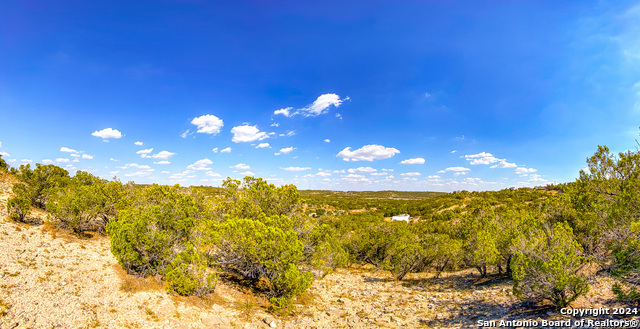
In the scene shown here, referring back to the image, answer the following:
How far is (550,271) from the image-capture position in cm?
902

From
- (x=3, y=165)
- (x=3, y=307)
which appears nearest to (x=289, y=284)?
(x=3, y=307)

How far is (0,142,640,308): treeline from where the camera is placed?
368 inches

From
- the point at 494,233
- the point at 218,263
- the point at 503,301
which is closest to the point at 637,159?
the point at 494,233

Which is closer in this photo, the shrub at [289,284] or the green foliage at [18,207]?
the shrub at [289,284]

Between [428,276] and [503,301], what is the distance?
23.2 feet

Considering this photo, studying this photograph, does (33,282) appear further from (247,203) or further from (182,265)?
(247,203)

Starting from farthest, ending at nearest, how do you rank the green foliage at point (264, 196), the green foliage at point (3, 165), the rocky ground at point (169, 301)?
the green foliage at point (3, 165)
the green foliage at point (264, 196)
the rocky ground at point (169, 301)

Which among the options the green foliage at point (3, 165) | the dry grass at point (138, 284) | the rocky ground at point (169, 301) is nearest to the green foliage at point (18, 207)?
the rocky ground at point (169, 301)

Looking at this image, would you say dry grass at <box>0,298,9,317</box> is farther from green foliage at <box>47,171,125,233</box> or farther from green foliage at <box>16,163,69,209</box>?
green foliage at <box>16,163,69,209</box>

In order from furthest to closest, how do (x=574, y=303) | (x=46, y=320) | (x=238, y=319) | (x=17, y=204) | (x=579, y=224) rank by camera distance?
(x=17, y=204) → (x=579, y=224) → (x=238, y=319) → (x=574, y=303) → (x=46, y=320)

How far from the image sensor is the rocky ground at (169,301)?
861 centimetres

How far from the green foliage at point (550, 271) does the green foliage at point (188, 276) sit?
1202cm

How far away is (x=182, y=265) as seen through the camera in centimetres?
1090

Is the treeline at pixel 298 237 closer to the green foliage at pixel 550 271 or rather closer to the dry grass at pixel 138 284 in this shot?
the green foliage at pixel 550 271
